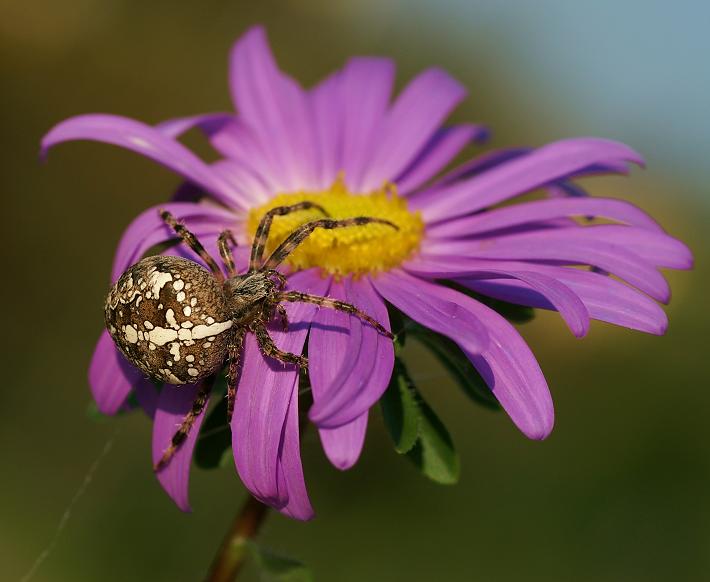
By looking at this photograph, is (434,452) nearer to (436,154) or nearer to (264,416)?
(264,416)

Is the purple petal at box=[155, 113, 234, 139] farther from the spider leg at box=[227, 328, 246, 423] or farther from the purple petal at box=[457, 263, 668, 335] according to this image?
the purple petal at box=[457, 263, 668, 335]

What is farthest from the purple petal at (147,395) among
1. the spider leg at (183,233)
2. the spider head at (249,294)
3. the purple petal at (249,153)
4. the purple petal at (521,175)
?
the purple petal at (521,175)

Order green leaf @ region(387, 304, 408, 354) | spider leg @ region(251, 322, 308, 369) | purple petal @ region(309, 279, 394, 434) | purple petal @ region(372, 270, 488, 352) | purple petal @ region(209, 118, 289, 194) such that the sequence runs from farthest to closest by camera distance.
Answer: purple petal @ region(209, 118, 289, 194), green leaf @ region(387, 304, 408, 354), spider leg @ region(251, 322, 308, 369), purple petal @ region(372, 270, 488, 352), purple petal @ region(309, 279, 394, 434)

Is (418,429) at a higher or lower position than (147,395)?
higher

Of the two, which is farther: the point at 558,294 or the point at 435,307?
the point at 435,307

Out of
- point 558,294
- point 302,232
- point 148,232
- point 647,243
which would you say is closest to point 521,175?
point 647,243

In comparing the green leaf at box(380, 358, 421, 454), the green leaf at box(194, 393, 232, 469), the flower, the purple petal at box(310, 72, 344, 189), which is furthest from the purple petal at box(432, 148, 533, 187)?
the green leaf at box(194, 393, 232, 469)

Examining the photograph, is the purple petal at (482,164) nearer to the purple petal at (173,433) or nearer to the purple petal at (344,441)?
the purple petal at (173,433)

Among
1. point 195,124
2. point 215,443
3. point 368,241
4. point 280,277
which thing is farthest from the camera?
point 195,124

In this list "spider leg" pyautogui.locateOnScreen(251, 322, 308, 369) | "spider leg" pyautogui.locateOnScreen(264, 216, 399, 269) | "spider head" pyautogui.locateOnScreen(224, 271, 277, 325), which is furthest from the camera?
"spider leg" pyautogui.locateOnScreen(264, 216, 399, 269)
